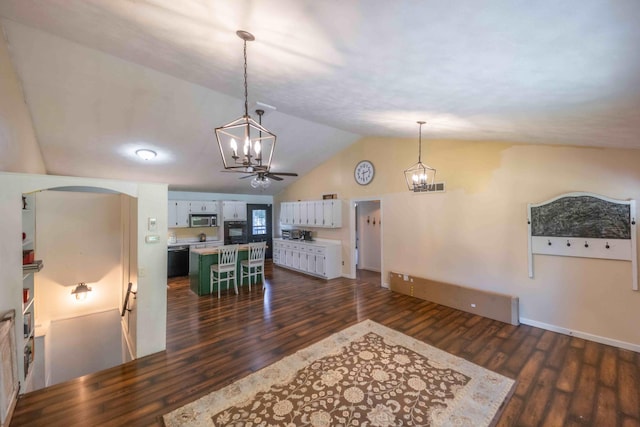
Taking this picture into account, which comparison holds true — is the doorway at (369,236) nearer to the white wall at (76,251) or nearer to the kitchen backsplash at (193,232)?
the kitchen backsplash at (193,232)

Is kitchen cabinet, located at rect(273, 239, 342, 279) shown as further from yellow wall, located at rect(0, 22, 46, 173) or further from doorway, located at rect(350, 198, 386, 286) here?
yellow wall, located at rect(0, 22, 46, 173)

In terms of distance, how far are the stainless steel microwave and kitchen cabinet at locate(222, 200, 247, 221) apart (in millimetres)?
310

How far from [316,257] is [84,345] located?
4.80 m

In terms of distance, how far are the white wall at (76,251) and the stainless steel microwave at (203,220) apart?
294 centimetres

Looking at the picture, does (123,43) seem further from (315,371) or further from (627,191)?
(627,191)

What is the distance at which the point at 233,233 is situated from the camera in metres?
8.41

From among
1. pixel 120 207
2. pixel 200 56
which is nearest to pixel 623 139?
pixel 200 56

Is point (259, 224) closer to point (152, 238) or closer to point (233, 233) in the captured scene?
point (233, 233)

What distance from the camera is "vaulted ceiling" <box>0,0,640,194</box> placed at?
4.01 ft

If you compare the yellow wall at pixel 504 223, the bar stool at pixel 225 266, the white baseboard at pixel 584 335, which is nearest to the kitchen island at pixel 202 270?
the bar stool at pixel 225 266

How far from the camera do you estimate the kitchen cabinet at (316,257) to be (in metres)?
6.59

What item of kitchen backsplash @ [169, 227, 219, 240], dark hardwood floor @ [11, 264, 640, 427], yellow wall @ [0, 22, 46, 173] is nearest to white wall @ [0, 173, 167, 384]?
dark hardwood floor @ [11, 264, 640, 427]

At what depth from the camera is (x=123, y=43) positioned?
2.66 meters

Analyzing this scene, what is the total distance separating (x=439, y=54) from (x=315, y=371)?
3065 millimetres
